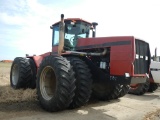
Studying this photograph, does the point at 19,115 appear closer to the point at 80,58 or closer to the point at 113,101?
the point at 80,58

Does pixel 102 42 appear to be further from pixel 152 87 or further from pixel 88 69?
pixel 152 87

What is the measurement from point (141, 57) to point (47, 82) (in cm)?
280

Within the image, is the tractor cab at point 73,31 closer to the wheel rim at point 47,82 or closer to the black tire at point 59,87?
the wheel rim at point 47,82

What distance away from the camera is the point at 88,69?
6727 millimetres

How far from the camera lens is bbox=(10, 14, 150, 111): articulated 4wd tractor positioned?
6.32m

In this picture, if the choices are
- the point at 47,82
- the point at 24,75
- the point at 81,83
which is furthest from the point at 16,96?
the point at 81,83

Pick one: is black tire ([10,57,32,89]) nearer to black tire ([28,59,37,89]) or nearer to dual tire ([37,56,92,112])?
black tire ([28,59,37,89])

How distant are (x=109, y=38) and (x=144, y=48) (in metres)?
1.04

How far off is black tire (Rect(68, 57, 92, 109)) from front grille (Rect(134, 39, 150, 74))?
1292mm

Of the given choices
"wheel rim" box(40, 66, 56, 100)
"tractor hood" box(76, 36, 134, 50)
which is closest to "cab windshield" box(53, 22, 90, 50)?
"tractor hood" box(76, 36, 134, 50)

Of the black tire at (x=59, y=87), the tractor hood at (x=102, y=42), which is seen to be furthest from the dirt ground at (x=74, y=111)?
the tractor hood at (x=102, y=42)

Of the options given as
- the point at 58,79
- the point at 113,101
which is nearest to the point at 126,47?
the point at 58,79

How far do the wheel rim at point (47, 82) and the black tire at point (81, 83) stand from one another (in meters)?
0.81

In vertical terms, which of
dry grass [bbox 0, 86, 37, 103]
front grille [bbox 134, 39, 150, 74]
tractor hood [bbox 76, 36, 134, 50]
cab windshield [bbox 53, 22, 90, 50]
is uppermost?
cab windshield [bbox 53, 22, 90, 50]
